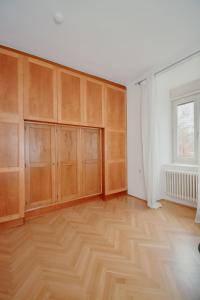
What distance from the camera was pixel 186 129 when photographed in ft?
11.0

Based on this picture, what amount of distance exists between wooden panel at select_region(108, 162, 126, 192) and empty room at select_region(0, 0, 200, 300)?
3 cm

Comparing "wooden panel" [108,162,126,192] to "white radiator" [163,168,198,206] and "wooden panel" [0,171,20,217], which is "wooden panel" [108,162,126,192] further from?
"wooden panel" [0,171,20,217]

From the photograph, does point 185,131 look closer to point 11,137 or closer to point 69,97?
point 69,97

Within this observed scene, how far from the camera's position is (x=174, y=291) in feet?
4.08

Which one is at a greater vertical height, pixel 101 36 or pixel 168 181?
pixel 101 36

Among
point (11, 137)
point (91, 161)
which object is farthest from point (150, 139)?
point (11, 137)

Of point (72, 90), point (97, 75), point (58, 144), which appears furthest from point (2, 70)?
point (97, 75)

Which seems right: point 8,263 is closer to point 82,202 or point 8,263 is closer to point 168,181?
point 82,202

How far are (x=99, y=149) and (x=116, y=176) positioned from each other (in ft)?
2.79

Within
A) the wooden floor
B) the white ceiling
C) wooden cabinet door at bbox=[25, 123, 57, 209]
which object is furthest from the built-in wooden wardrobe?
the wooden floor

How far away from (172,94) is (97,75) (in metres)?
1.92

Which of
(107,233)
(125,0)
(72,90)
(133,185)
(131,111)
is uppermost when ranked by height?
(125,0)

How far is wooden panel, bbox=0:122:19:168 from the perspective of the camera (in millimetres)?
2266

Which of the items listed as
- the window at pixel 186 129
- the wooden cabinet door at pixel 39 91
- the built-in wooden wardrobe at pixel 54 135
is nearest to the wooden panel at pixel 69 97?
the built-in wooden wardrobe at pixel 54 135
